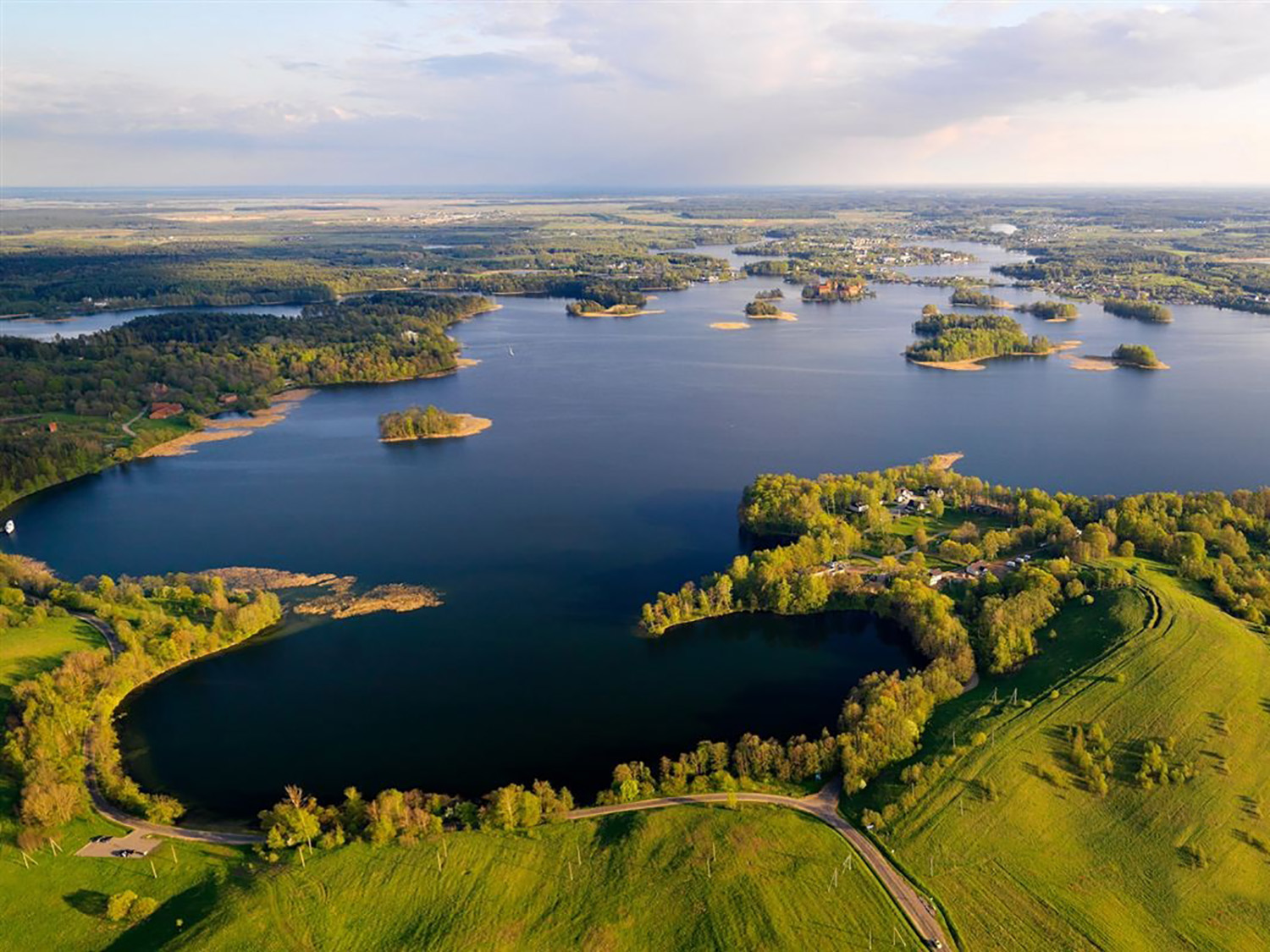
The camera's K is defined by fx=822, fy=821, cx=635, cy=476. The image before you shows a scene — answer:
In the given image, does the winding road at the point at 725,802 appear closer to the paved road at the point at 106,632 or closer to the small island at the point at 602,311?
the paved road at the point at 106,632

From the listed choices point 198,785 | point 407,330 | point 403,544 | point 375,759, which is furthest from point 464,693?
point 407,330

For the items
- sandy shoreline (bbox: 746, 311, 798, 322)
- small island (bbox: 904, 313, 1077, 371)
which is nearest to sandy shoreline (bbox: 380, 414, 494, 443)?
small island (bbox: 904, 313, 1077, 371)

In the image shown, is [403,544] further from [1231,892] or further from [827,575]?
[1231,892]

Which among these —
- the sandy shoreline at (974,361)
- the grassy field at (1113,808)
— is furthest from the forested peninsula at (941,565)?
the sandy shoreline at (974,361)

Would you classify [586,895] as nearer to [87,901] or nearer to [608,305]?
[87,901]

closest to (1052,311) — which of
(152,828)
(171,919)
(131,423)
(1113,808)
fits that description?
(1113,808)
